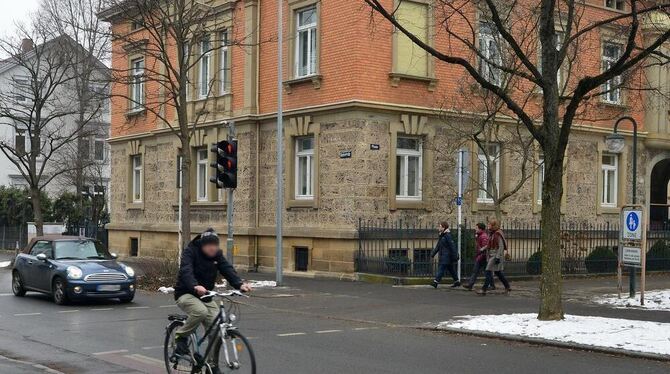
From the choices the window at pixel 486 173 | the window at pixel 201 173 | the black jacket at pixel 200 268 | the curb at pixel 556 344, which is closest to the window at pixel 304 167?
the window at pixel 486 173

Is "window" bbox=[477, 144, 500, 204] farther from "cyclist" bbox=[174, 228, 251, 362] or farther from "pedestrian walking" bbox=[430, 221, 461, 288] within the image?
"cyclist" bbox=[174, 228, 251, 362]

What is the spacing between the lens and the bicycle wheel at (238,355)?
7.57m

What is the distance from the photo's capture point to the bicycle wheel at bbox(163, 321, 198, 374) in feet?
27.2

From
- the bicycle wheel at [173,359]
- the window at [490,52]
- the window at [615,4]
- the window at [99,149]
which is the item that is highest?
the window at [615,4]

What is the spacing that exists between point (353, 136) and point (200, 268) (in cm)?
1501

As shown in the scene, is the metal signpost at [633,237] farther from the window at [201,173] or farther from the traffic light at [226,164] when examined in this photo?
the window at [201,173]

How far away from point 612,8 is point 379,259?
1388 centimetres

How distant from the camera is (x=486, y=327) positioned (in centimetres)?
1297

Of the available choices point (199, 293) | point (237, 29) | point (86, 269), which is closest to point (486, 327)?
point (199, 293)

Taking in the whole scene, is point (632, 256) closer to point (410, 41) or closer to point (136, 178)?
point (410, 41)

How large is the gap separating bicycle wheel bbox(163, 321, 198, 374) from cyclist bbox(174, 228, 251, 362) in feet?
0.34

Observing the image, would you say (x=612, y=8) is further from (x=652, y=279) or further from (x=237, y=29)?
(x=237, y=29)

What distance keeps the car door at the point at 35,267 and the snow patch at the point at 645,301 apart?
1221 centimetres

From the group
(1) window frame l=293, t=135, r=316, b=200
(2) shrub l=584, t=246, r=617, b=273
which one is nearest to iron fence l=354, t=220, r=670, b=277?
(2) shrub l=584, t=246, r=617, b=273
